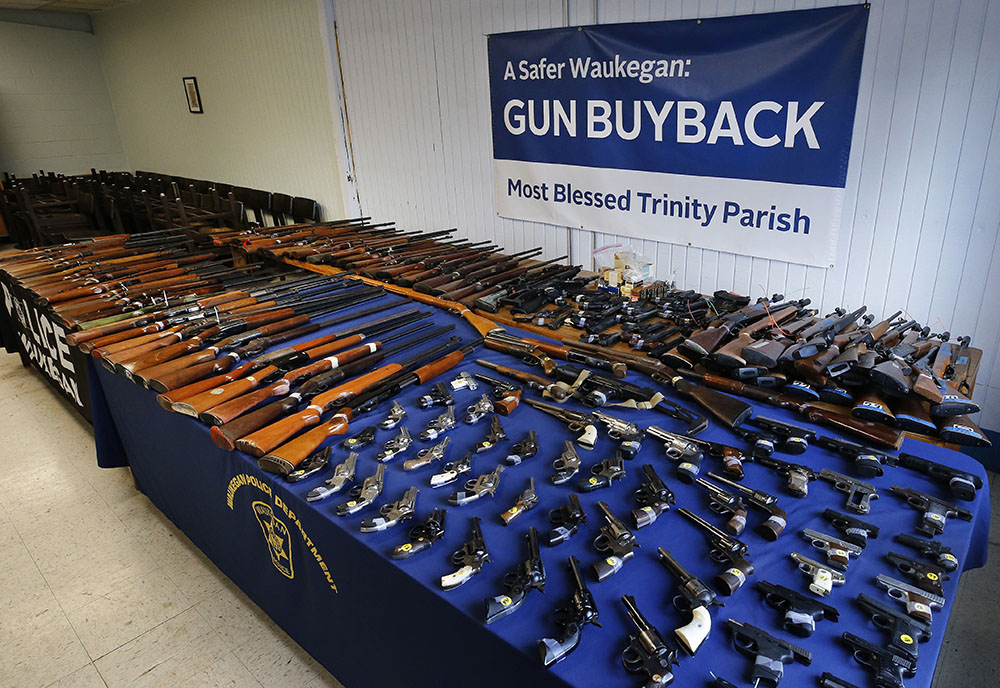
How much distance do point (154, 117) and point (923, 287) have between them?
12632 mm

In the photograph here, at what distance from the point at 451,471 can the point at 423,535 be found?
29 centimetres

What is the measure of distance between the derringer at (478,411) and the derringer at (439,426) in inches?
2.4

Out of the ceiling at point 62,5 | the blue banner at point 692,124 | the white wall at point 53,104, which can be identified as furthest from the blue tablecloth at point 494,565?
the white wall at point 53,104

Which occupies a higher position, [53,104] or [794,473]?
[53,104]

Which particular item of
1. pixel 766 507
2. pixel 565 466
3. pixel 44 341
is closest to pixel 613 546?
pixel 565 466

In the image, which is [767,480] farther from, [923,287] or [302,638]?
[923,287]

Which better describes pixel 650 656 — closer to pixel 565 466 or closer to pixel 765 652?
pixel 765 652

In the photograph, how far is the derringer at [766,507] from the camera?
1565 mm

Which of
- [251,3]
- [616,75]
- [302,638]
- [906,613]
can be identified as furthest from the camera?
[251,3]

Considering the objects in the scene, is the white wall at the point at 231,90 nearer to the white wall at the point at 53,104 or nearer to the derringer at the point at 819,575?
the white wall at the point at 53,104

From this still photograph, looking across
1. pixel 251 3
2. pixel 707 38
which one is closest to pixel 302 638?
pixel 707 38

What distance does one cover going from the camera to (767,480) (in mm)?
1820

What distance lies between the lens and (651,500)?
5.55 ft

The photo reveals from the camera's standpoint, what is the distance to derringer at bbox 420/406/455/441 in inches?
82.5
